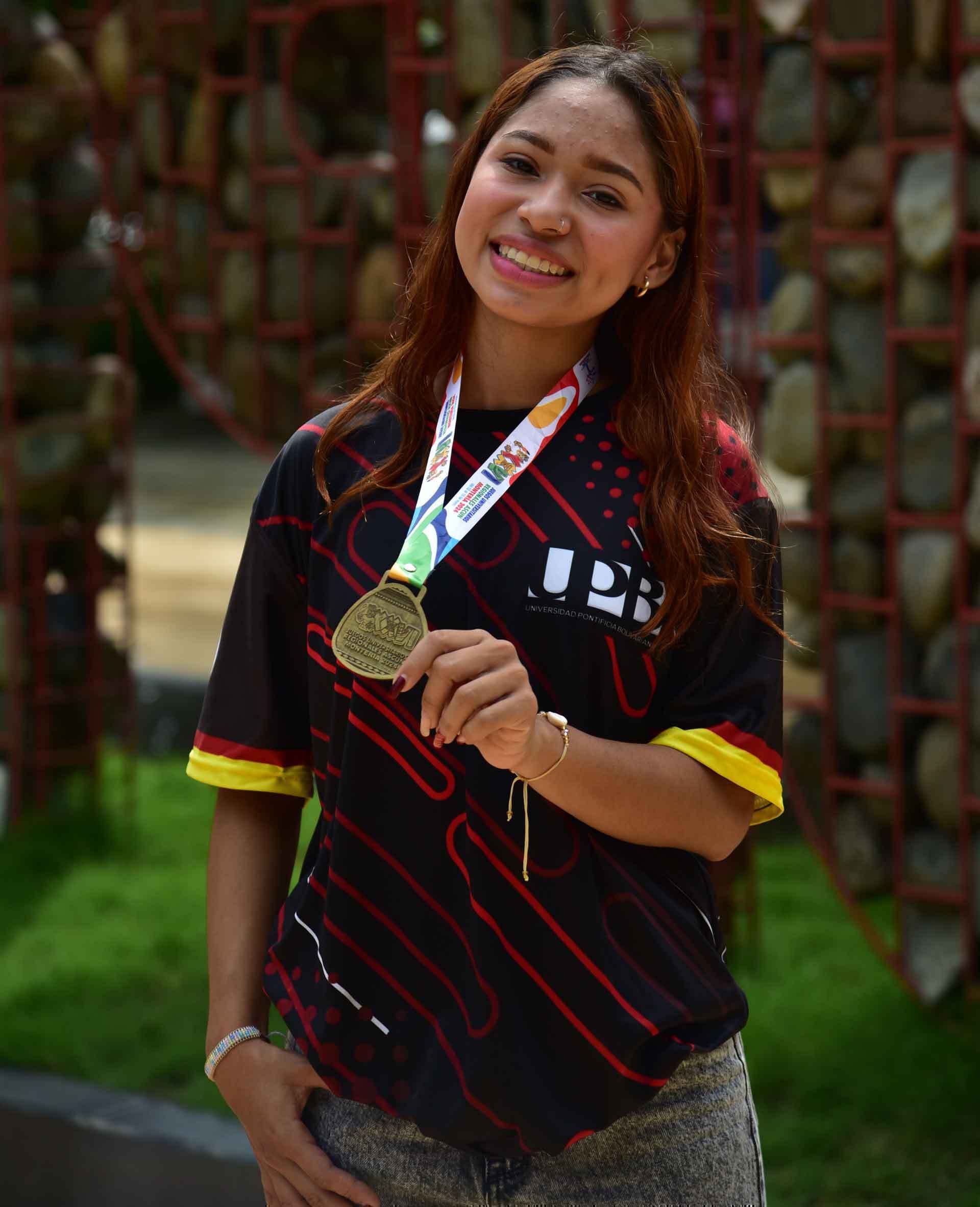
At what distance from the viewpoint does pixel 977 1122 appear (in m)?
2.84

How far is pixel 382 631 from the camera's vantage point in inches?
51.6

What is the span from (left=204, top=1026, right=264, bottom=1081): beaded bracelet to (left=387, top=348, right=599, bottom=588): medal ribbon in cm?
48

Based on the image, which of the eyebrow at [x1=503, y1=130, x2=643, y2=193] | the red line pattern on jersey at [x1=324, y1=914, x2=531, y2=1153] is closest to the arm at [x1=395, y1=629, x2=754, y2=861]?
the red line pattern on jersey at [x1=324, y1=914, x2=531, y2=1153]

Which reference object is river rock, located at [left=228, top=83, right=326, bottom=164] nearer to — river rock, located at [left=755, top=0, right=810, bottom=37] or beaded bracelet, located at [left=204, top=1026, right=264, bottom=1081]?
river rock, located at [left=755, top=0, right=810, bottom=37]

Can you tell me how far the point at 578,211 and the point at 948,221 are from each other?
1.63m

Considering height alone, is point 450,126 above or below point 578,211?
below

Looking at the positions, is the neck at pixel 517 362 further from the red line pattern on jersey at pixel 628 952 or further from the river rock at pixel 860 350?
the river rock at pixel 860 350

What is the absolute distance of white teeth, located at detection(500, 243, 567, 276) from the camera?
1401mm

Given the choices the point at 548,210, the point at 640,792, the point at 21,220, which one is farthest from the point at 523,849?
the point at 21,220

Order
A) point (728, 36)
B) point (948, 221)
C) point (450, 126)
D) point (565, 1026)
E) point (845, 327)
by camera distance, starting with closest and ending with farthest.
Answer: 1. point (565, 1026)
2. point (948, 221)
3. point (845, 327)
4. point (450, 126)
5. point (728, 36)

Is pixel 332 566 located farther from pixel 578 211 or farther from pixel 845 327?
pixel 845 327

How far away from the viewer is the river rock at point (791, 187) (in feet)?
10.2

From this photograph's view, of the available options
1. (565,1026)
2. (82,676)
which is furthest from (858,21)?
(82,676)

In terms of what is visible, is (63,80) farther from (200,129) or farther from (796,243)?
(796,243)
